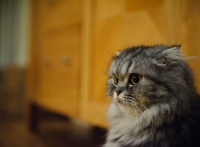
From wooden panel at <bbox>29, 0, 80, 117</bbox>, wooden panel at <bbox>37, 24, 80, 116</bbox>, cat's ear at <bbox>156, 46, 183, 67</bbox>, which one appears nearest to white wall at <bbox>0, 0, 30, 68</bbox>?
wooden panel at <bbox>29, 0, 80, 117</bbox>

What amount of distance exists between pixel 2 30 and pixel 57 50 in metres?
1.88

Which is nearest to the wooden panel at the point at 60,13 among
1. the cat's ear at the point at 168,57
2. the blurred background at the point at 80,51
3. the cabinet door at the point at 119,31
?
the blurred background at the point at 80,51

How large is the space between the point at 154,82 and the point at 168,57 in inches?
3.2

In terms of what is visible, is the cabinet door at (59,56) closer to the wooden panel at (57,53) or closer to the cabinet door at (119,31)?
the wooden panel at (57,53)

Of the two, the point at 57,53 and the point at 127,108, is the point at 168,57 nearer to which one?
the point at 127,108

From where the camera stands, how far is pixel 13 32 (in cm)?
302

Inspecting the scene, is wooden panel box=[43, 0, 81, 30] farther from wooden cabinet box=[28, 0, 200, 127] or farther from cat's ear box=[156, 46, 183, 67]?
cat's ear box=[156, 46, 183, 67]

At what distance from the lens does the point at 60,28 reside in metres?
1.56

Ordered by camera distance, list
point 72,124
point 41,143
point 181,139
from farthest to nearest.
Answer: point 72,124
point 41,143
point 181,139

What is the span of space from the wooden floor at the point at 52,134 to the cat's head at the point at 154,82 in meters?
0.72

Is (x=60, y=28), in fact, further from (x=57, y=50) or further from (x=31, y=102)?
(x=31, y=102)

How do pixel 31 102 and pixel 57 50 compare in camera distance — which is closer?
pixel 57 50

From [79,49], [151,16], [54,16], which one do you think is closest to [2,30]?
[54,16]

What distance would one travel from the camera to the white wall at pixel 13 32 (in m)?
2.80
